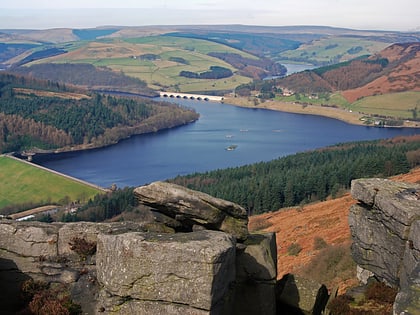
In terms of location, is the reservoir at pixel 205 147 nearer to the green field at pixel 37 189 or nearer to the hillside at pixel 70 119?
the green field at pixel 37 189

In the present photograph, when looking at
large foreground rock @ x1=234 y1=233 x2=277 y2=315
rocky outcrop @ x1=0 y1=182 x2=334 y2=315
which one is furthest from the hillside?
large foreground rock @ x1=234 y1=233 x2=277 y2=315

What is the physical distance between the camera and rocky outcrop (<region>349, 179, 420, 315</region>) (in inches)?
520

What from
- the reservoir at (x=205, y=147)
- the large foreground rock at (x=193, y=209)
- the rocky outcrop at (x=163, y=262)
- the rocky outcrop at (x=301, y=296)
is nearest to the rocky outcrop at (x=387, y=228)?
the rocky outcrop at (x=301, y=296)

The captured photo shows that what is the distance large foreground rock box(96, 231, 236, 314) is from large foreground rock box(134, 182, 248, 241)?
Answer: 167 centimetres

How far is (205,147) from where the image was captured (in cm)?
13050

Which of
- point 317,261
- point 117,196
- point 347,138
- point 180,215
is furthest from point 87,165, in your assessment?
point 180,215

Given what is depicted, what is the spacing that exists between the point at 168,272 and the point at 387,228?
23.7 feet

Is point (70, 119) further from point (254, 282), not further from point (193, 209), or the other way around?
point (254, 282)

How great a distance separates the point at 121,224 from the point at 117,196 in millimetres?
65180

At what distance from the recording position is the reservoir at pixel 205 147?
110 meters

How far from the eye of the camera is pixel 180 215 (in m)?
12.7

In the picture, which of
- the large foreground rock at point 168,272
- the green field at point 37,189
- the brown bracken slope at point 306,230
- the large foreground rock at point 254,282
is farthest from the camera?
the green field at point 37,189

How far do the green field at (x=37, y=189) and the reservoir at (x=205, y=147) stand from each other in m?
7.18

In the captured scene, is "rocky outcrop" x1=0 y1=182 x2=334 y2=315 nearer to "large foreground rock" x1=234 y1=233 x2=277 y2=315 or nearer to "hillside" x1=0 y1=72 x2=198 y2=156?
"large foreground rock" x1=234 y1=233 x2=277 y2=315
